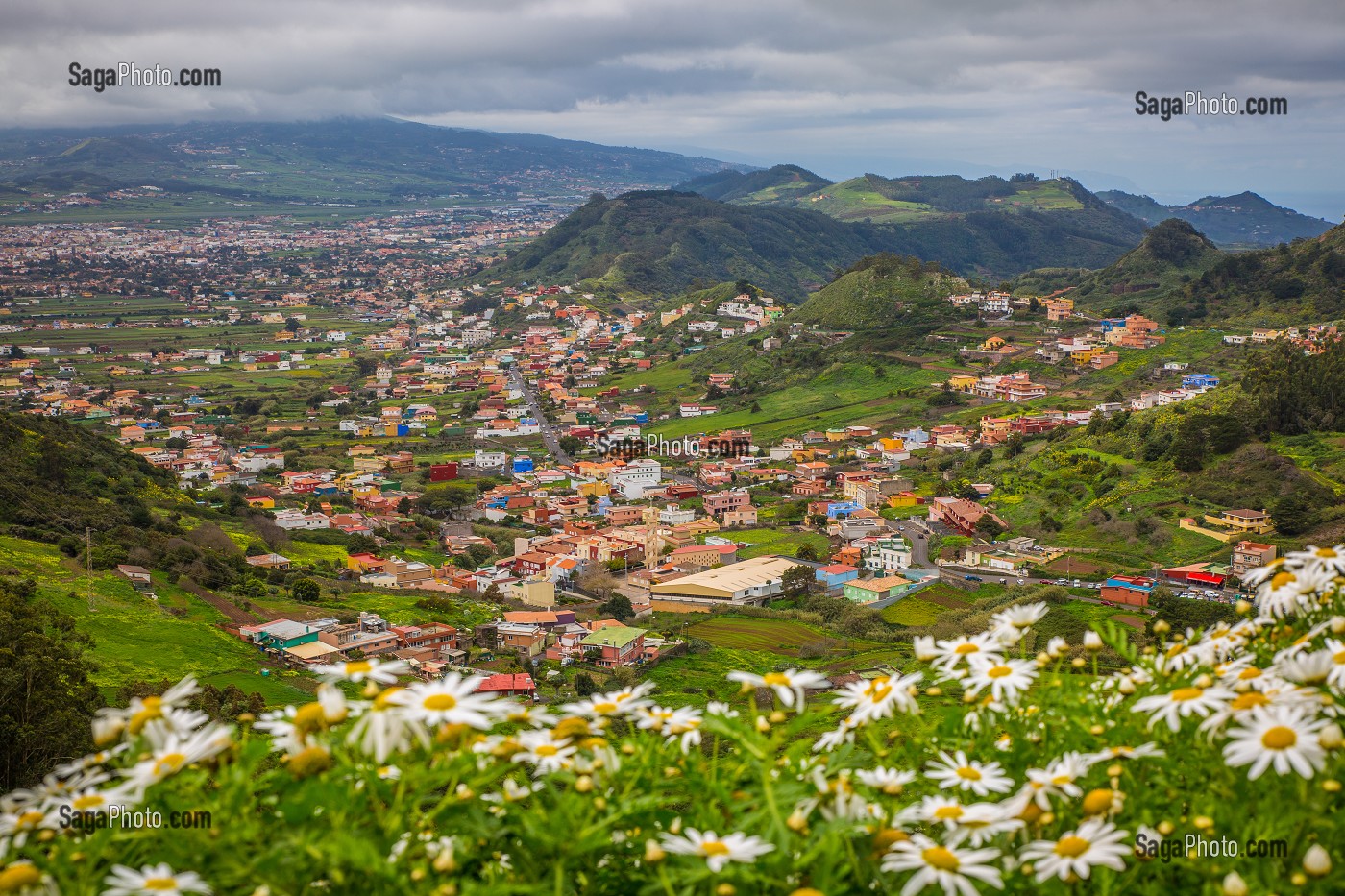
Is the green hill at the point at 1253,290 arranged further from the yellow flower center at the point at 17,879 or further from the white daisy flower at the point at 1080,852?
the yellow flower center at the point at 17,879

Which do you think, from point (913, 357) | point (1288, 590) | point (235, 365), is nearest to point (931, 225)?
point (913, 357)

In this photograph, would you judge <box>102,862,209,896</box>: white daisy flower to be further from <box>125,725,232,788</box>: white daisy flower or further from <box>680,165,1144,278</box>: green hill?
<box>680,165,1144,278</box>: green hill

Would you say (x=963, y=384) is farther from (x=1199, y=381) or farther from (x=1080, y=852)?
(x=1080, y=852)

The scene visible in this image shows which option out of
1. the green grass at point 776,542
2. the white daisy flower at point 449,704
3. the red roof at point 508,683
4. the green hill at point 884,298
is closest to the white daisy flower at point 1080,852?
the white daisy flower at point 449,704

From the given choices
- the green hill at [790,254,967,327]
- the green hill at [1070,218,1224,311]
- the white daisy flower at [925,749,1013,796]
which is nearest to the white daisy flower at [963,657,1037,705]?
the white daisy flower at [925,749,1013,796]

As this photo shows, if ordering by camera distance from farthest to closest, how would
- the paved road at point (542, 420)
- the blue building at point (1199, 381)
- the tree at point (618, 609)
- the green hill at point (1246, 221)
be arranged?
the green hill at point (1246, 221) < the paved road at point (542, 420) < the blue building at point (1199, 381) < the tree at point (618, 609)

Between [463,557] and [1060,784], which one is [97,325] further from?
[1060,784]

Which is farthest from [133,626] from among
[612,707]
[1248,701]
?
[1248,701]
